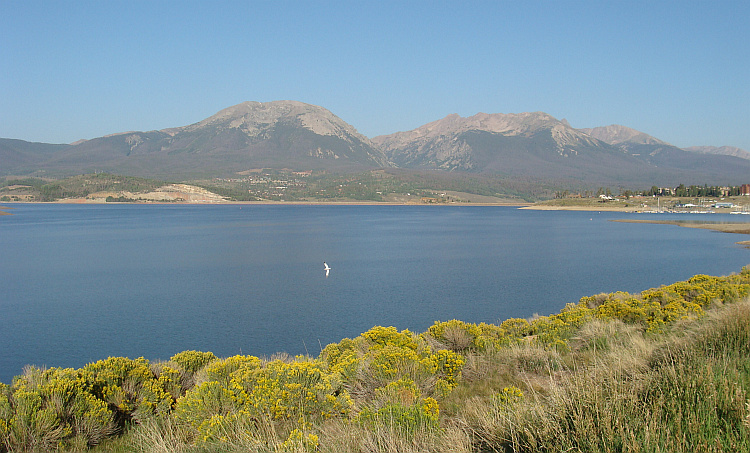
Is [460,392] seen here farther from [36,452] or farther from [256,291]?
[256,291]

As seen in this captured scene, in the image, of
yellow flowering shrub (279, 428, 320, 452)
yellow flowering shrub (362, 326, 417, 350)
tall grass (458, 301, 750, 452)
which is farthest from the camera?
yellow flowering shrub (362, 326, 417, 350)

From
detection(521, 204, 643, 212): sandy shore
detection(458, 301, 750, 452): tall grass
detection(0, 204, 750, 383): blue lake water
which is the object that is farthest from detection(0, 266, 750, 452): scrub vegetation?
detection(521, 204, 643, 212): sandy shore

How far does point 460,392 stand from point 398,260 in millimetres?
38613

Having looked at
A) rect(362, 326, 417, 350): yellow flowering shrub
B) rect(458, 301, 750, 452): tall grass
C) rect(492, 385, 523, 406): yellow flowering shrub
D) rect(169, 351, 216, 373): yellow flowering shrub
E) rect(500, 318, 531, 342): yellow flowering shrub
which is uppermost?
rect(458, 301, 750, 452): tall grass

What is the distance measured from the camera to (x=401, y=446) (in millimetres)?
4328

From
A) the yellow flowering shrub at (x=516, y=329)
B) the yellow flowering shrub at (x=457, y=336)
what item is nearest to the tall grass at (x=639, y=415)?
the yellow flowering shrub at (x=457, y=336)

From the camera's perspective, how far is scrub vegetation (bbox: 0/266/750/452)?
13.0 feet

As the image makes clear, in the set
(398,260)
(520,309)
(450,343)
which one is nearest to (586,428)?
(450,343)

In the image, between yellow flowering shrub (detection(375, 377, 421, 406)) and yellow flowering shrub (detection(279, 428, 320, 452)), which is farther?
yellow flowering shrub (detection(375, 377, 421, 406))

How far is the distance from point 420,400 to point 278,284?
2870 centimetres

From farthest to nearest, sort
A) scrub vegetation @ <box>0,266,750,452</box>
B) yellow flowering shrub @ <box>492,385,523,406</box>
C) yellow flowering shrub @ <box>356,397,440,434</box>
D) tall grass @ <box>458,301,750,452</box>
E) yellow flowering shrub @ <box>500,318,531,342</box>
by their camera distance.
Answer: yellow flowering shrub @ <box>500,318,531,342</box>, yellow flowering shrub @ <box>492,385,523,406</box>, yellow flowering shrub @ <box>356,397,440,434</box>, scrub vegetation @ <box>0,266,750,452</box>, tall grass @ <box>458,301,750,452</box>

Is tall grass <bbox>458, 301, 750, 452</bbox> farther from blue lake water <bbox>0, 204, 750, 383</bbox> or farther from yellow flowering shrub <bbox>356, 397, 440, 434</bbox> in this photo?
blue lake water <bbox>0, 204, 750, 383</bbox>

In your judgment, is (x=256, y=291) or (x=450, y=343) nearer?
(x=450, y=343)

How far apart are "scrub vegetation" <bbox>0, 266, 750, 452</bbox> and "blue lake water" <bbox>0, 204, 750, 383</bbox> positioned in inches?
435
